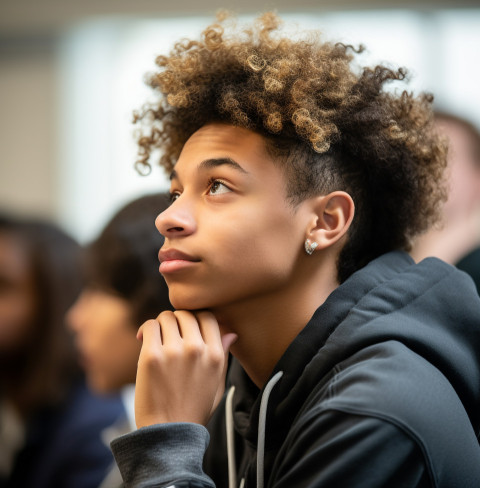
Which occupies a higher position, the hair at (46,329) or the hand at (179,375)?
the hand at (179,375)

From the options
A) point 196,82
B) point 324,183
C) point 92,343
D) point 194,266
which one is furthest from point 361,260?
point 92,343

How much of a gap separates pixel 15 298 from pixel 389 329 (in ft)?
5.10

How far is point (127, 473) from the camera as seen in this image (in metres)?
1.02

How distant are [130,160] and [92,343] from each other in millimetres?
2369

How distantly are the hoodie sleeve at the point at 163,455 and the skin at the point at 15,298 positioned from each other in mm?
1289

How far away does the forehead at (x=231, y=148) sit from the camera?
116 cm

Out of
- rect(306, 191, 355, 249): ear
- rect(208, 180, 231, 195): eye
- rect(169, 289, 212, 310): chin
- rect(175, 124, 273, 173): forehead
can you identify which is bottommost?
rect(169, 289, 212, 310): chin

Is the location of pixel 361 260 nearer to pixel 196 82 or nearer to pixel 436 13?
pixel 196 82

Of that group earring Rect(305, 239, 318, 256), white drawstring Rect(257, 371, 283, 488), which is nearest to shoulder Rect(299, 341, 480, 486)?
white drawstring Rect(257, 371, 283, 488)

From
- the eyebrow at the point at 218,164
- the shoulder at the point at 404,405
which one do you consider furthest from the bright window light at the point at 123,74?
the shoulder at the point at 404,405

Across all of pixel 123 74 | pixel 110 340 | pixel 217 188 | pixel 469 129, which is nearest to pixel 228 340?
pixel 217 188

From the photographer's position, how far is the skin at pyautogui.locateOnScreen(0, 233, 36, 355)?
7.23 ft

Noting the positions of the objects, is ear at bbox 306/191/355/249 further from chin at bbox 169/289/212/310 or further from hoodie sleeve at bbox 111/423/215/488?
hoodie sleeve at bbox 111/423/215/488

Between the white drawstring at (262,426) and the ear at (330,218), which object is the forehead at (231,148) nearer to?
the ear at (330,218)
